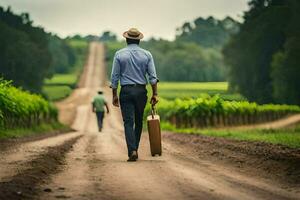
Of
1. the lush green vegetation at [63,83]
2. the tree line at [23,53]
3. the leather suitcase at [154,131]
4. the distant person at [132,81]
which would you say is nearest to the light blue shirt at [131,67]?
the distant person at [132,81]

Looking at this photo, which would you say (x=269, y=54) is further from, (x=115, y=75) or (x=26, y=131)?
(x=115, y=75)

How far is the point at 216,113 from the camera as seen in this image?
132 ft

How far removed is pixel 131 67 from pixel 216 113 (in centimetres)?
2797

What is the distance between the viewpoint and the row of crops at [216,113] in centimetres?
3938

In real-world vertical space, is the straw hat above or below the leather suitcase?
above

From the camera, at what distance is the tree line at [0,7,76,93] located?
69312 mm

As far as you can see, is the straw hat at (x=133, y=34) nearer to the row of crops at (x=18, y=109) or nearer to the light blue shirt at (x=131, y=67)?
the light blue shirt at (x=131, y=67)

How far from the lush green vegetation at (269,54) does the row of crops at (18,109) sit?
13315mm

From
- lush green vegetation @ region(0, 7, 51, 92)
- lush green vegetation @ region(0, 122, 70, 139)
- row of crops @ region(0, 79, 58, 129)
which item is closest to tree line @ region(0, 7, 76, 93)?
lush green vegetation @ region(0, 7, 51, 92)

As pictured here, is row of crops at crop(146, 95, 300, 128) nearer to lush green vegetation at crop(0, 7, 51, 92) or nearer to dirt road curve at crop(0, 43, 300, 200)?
dirt road curve at crop(0, 43, 300, 200)

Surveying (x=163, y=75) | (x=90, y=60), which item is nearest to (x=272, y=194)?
(x=163, y=75)

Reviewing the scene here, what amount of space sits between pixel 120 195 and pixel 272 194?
5.74ft

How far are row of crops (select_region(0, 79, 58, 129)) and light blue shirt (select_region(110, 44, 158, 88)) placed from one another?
9401 mm

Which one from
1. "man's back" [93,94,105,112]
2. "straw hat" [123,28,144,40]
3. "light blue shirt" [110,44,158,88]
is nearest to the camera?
"light blue shirt" [110,44,158,88]
